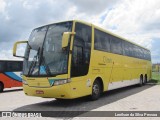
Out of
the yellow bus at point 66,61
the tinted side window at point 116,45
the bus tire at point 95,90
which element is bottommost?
the bus tire at point 95,90

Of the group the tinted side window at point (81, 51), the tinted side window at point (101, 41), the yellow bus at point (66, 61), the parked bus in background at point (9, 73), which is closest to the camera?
the yellow bus at point (66, 61)

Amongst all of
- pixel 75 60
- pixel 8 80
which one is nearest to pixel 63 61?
pixel 75 60

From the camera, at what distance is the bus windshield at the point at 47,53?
10383mm

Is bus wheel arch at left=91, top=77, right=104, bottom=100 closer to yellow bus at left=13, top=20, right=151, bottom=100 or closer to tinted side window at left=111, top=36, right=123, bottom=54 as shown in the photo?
yellow bus at left=13, top=20, right=151, bottom=100

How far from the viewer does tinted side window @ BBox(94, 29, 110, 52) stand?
13050 millimetres

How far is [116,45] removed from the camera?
52.7 feet

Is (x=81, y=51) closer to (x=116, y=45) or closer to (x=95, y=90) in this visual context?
(x=95, y=90)

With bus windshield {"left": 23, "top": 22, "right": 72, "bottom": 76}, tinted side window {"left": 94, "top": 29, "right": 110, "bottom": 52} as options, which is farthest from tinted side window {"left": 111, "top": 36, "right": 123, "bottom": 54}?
bus windshield {"left": 23, "top": 22, "right": 72, "bottom": 76}

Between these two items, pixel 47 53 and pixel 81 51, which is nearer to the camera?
pixel 47 53

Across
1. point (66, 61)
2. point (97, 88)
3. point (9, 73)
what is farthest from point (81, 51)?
point (9, 73)

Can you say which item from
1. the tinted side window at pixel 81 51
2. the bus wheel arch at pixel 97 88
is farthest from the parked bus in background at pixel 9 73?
the tinted side window at pixel 81 51

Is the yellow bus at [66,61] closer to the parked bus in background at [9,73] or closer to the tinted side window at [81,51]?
the tinted side window at [81,51]

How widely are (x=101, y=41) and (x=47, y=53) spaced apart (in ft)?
12.6

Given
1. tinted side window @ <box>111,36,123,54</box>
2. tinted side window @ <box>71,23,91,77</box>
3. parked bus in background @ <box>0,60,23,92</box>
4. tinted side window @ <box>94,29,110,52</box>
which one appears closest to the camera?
tinted side window @ <box>71,23,91,77</box>
